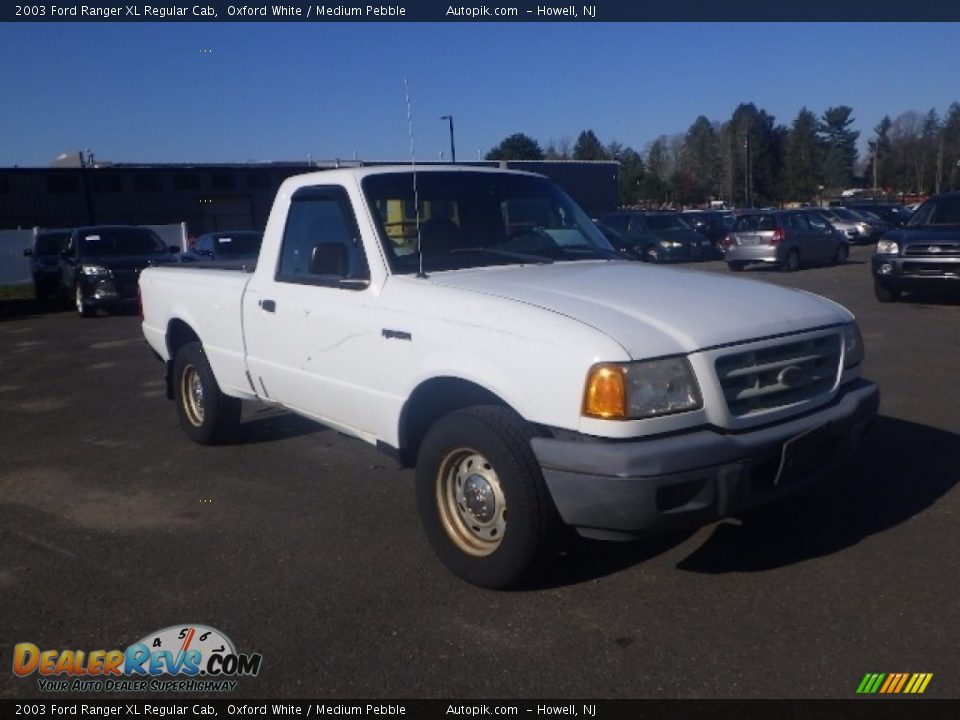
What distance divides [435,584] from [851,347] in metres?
2.32

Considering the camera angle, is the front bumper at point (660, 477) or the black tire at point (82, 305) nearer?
the front bumper at point (660, 477)

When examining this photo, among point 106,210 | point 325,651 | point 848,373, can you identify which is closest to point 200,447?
point 325,651

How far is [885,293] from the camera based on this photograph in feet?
46.5

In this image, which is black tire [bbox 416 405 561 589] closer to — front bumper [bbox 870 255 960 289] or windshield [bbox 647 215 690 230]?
front bumper [bbox 870 255 960 289]

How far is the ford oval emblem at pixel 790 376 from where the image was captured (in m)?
3.82

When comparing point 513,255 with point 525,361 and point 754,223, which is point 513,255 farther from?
point 754,223

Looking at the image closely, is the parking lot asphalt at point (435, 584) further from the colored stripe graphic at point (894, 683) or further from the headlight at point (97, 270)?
the headlight at point (97, 270)

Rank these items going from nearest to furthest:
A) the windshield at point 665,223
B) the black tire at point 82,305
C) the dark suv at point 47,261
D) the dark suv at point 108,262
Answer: the dark suv at point 108,262 → the black tire at point 82,305 → the dark suv at point 47,261 → the windshield at point 665,223

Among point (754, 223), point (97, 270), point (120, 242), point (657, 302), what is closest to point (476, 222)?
point (657, 302)

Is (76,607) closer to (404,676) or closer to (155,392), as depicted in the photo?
(404,676)

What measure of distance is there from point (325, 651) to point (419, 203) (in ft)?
8.16

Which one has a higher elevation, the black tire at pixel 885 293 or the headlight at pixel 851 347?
the headlight at pixel 851 347

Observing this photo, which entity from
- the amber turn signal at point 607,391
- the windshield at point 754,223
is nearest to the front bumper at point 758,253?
the windshield at point 754,223

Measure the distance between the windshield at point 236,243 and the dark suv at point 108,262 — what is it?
1512 millimetres
